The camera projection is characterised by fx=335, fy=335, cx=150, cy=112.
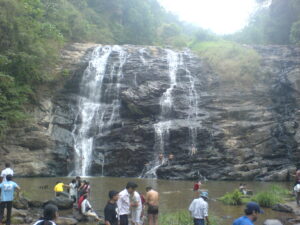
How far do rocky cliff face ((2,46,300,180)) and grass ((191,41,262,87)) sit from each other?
96 centimetres

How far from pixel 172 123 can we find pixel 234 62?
37.6 ft

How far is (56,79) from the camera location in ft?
106

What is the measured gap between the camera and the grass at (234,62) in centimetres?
3425

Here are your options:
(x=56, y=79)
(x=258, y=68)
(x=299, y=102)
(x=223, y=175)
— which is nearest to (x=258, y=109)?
(x=299, y=102)

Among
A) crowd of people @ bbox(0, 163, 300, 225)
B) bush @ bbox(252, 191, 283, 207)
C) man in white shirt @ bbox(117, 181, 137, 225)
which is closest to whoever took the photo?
crowd of people @ bbox(0, 163, 300, 225)

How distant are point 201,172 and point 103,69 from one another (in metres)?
15.0

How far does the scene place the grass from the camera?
34250 mm

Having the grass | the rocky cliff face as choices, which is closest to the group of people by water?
the rocky cliff face

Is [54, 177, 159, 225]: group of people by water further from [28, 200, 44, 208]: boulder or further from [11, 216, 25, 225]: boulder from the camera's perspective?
[28, 200, 44, 208]: boulder

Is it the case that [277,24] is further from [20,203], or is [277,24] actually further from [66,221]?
[66,221]

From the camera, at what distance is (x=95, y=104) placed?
106 feet

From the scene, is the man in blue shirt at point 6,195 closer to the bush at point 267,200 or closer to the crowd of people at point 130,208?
the crowd of people at point 130,208

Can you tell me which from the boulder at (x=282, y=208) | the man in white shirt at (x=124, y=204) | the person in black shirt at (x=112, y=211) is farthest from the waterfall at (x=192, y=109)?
the person in black shirt at (x=112, y=211)

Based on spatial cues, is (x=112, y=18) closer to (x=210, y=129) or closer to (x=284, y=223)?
(x=210, y=129)
